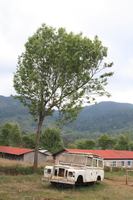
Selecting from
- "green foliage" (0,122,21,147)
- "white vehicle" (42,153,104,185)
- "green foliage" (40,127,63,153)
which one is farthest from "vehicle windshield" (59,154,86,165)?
"green foliage" (0,122,21,147)

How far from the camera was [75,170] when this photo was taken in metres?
12.8

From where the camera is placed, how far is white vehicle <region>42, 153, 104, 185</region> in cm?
1270

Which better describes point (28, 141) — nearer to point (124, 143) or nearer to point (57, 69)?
point (124, 143)

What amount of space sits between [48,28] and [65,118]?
9934 millimetres

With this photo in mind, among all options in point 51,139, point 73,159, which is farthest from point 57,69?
point 51,139

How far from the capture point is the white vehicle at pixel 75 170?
1270cm

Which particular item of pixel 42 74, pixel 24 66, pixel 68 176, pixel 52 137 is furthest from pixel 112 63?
pixel 52 137

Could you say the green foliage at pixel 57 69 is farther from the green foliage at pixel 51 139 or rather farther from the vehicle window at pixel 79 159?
the green foliage at pixel 51 139

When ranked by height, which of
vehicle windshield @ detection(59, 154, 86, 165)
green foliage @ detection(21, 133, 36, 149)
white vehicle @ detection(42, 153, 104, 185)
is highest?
vehicle windshield @ detection(59, 154, 86, 165)

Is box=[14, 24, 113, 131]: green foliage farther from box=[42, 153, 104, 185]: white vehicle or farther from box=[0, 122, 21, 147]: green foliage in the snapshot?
box=[0, 122, 21, 147]: green foliage

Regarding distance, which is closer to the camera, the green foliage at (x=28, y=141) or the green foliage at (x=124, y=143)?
the green foliage at (x=28, y=141)

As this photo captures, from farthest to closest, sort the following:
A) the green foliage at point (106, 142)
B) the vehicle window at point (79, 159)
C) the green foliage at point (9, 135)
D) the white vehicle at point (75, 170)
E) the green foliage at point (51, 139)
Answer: the green foliage at point (106, 142)
the green foliage at point (51, 139)
the green foliage at point (9, 135)
the vehicle window at point (79, 159)
the white vehicle at point (75, 170)

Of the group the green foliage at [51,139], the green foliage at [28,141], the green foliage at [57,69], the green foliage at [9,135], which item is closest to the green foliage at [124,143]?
the green foliage at [51,139]

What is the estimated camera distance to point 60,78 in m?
20.2
